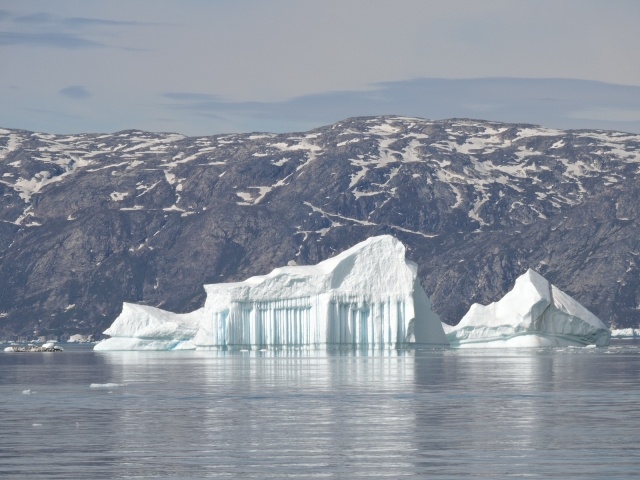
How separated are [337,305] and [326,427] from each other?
70418 millimetres

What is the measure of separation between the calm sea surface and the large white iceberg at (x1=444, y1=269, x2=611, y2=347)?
5277cm

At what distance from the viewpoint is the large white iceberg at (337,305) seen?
108 metres

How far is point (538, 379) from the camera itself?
208ft

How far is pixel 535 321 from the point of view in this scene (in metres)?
120

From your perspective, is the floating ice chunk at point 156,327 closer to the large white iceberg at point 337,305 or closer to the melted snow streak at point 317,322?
the large white iceberg at point 337,305

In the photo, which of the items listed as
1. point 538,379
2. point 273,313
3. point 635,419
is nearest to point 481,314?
A: point 273,313

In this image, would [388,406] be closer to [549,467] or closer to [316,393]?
[316,393]

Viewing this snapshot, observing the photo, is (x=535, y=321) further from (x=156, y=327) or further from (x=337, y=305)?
(x=156, y=327)

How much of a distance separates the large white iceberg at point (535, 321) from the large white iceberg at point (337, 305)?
9829mm

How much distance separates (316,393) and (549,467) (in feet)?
83.3

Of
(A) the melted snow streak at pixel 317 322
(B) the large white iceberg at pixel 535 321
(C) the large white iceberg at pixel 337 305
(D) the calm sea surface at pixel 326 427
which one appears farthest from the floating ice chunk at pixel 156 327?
(D) the calm sea surface at pixel 326 427

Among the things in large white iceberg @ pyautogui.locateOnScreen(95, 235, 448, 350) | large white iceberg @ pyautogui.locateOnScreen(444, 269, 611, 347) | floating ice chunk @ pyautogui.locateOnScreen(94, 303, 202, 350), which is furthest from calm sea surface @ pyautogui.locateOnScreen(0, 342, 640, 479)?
floating ice chunk @ pyautogui.locateOnScreen(94, 303, 202, 350)

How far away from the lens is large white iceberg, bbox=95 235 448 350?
354 feet

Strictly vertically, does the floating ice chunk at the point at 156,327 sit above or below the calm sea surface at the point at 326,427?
above
